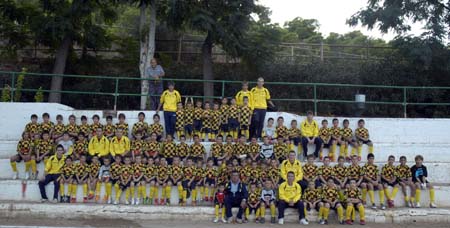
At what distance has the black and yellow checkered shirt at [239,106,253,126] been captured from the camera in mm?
Result: 14416

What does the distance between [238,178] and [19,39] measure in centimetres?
1259

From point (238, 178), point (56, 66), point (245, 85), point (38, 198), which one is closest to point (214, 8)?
point (245, 85)

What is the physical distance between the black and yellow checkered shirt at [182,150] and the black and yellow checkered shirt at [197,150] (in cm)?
16

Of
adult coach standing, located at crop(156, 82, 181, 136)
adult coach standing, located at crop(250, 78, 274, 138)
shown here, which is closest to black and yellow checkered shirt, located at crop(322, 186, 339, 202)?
adult coach standing, located at crop(250, 78, 274, 138)

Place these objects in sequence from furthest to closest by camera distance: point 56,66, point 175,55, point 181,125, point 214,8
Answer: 1. point 175,55
2. point 56,66
3. point 214,8
4. point 181,125

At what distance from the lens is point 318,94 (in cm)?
2011

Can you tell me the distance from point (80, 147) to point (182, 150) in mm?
2754

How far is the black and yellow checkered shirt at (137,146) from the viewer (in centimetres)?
1333

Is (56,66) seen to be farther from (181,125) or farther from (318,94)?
(318,94)

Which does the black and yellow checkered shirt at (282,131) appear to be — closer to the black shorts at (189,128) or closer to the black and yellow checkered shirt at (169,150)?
the black shorts at (189,128)

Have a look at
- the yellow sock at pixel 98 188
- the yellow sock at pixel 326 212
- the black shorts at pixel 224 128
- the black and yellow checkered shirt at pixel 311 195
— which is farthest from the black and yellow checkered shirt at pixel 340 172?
the yellow sock at pixel 98 188

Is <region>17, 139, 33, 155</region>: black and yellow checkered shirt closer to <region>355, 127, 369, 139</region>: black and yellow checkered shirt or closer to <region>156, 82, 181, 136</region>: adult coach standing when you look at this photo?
<region>156, 82, 181, 136</region>: adult coach standing

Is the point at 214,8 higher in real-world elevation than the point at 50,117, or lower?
higher

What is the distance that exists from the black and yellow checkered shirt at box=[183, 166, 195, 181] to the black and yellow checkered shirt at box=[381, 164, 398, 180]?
4971 mm
